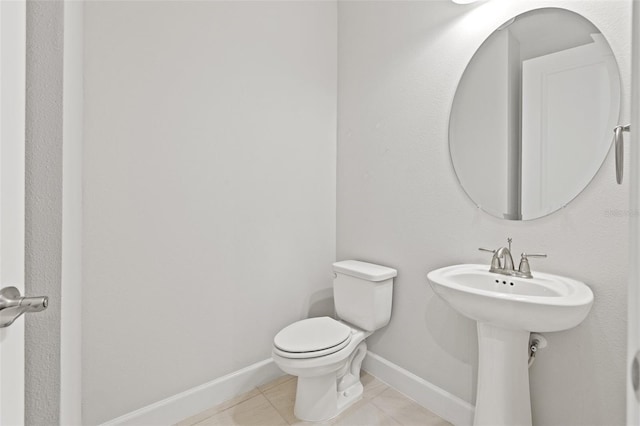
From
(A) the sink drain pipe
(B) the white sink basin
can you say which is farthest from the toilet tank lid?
(A) the sink drain pipe

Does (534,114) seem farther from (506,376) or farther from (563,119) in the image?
(506,376)

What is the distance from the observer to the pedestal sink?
1061 millimetres

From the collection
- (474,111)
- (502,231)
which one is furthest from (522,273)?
(474,111)

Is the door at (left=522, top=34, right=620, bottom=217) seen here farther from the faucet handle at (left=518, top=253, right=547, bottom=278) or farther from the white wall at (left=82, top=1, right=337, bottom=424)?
the white wall at (left=82, top=1, right=337, bottom=424)

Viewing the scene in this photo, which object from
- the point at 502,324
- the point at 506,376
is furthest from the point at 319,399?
the point at 502,324

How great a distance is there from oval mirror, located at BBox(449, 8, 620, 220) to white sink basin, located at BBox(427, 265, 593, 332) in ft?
0.95

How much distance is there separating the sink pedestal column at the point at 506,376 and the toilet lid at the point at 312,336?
0.66m

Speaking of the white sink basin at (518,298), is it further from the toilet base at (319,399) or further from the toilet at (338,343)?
the toilet base at (319,399)

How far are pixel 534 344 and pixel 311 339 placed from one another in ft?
3.15

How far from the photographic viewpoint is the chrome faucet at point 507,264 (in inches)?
49.8

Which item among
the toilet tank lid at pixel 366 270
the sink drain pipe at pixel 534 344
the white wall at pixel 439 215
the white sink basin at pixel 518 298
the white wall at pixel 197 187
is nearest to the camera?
the white sink basin at pixel 518 298

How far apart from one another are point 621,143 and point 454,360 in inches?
45.1
